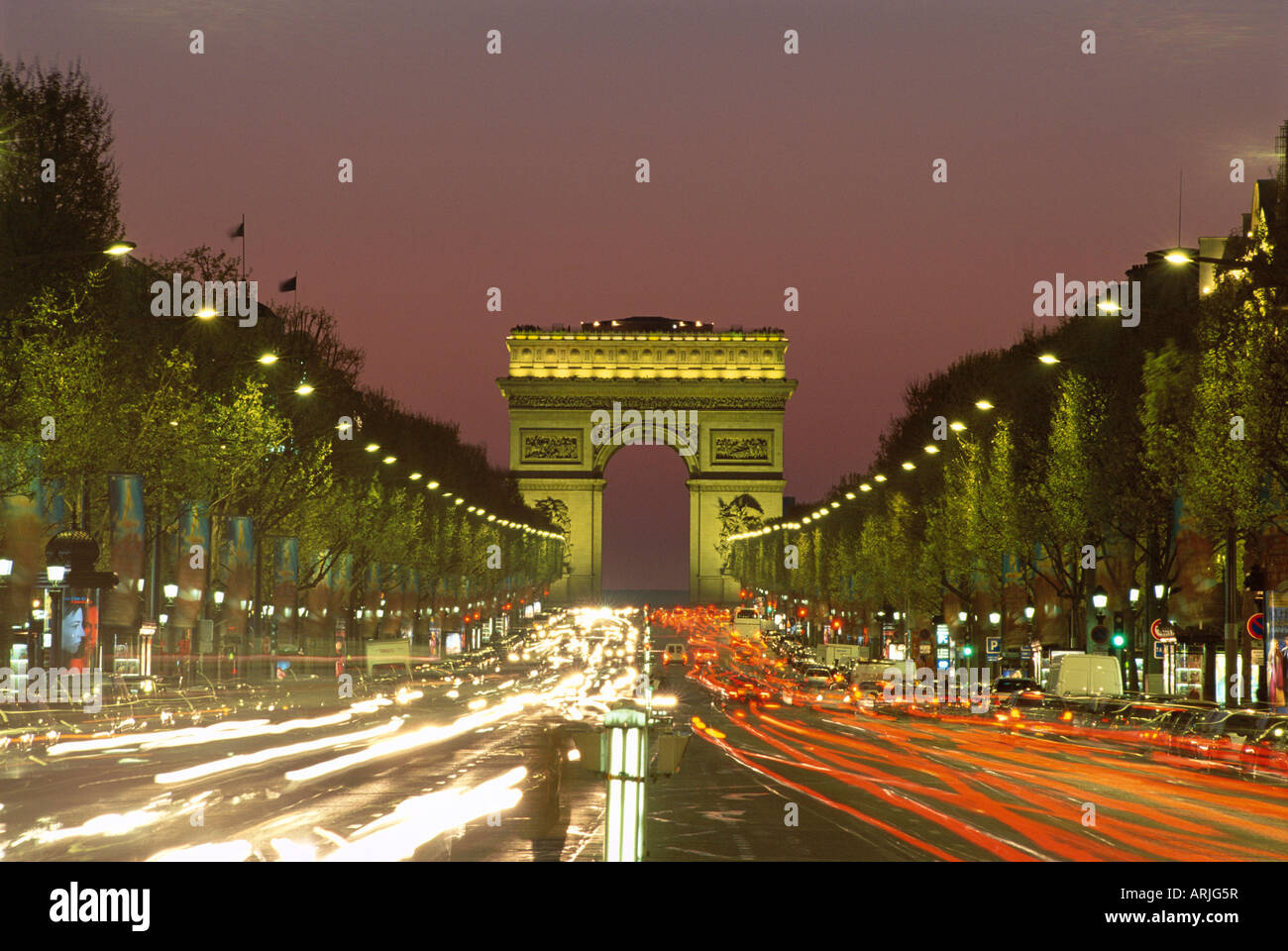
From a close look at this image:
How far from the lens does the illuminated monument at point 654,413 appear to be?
18062 cm

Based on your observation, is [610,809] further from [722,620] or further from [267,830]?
[722,620]

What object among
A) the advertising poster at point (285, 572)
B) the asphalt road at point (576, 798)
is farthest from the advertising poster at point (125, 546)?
the advertising poster at point (285, 572)

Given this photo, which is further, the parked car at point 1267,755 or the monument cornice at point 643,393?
the monument cornice at point 643,393

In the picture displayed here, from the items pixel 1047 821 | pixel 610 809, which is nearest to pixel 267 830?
pixel 610 809

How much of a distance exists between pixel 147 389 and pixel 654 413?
126970mm

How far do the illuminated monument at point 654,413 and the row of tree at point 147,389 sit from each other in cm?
7982

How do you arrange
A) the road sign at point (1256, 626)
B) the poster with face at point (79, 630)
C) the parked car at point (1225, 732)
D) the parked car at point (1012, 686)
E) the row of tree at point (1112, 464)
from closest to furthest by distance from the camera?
the parked car at point (1225, 732), the road sign at point (1256, 626), the row of tree at point (1112, 464), the poster with face at point (79, 630), the parked car at point (1012, 686)

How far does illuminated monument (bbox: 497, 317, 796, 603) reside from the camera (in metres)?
181

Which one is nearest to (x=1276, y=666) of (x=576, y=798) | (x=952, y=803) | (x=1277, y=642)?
(x=1277, y=642)

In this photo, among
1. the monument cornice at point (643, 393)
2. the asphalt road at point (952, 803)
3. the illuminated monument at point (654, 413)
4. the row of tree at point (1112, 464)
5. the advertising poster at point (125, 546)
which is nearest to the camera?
the asphalt road at point (952, 803)

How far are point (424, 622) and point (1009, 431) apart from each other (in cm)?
6297

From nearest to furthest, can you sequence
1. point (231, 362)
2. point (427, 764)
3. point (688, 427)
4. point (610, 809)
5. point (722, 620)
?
point (610, 809) < point (427, 764) < point (231, 362) < point (722, 620) < point (688, 427)

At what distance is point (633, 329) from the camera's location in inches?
7411

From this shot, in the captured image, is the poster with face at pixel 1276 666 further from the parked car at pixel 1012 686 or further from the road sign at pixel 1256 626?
the parked car at pixel 1012 686
